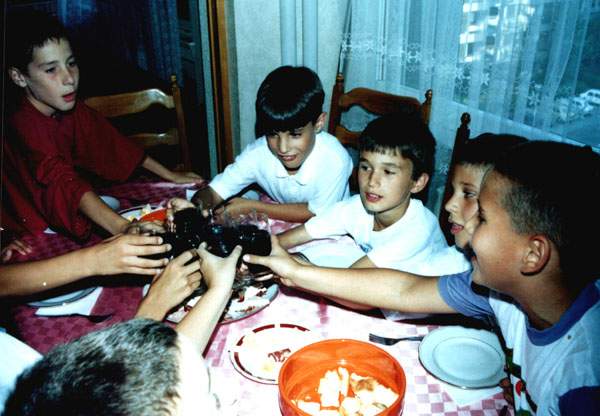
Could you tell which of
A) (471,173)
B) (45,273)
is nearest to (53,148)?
(45,273)

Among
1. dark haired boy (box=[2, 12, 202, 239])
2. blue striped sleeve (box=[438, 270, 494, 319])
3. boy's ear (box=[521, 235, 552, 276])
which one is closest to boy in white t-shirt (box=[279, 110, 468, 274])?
blue striped sleeve (box=[438, 270, 494, 319])

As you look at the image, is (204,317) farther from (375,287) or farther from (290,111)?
(290,111)

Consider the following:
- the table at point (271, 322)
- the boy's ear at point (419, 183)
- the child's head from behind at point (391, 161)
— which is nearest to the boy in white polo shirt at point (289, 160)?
the child's head from behind at point (391, 161)

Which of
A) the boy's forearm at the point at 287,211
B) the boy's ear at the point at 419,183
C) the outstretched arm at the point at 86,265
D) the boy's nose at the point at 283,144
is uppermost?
the boy's nose at the point at 283,144

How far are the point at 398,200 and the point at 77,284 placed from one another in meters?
1.29

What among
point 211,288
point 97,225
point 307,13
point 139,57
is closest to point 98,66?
point 139,57

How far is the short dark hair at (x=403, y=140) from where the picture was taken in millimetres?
1977

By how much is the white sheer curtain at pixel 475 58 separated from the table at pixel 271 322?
1631mm

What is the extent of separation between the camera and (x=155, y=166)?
8.47 feet

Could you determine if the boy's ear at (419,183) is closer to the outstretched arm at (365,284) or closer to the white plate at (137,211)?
the outstretched arm at (365,284)

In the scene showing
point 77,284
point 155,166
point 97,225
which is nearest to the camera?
point 77,284

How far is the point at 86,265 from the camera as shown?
1.56m

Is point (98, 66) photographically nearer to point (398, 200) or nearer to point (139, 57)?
point (139, 57)

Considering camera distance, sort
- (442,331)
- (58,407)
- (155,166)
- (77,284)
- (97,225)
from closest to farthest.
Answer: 1. (58,407)
2. (442,331)
3. (77,284)
4. (97,225)
5. (155,166)
